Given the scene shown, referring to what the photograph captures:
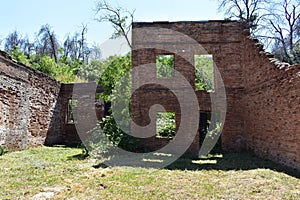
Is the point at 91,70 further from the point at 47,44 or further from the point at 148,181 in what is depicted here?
the point at 148,181

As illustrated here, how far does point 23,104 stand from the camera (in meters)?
11.4

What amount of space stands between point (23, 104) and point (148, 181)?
25.4 ft

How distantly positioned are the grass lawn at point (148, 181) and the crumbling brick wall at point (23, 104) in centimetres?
239

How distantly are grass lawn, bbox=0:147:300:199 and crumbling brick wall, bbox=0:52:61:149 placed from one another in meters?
2.39

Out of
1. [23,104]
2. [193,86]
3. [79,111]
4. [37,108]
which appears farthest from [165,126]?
[23,104]

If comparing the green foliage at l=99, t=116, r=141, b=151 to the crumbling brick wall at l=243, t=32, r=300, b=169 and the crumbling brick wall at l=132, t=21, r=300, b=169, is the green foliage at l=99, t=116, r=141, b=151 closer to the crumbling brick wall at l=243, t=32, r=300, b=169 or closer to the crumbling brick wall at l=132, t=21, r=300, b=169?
the crumbling brick wall at l=132, t=21, r=300, b=169

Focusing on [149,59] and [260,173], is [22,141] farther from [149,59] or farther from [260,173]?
[260,173]

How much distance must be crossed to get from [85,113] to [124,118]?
4671 millimetres

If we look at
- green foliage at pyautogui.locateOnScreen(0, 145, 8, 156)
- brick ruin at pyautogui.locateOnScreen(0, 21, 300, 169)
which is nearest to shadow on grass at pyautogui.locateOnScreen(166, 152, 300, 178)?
brick ruin at pyautogui.locateOnScreen(0, 21, 300, 169)

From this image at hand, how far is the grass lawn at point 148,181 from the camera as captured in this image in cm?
526

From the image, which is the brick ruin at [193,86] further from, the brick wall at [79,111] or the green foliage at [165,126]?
the green foliage at [165,126]

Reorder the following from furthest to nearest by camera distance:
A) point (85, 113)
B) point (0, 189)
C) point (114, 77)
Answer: point (85, 113) → point (114, 77) → point (0, 189)

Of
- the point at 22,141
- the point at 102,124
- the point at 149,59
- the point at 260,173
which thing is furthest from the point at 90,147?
the point at 260,173

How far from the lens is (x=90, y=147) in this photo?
9945 mm
